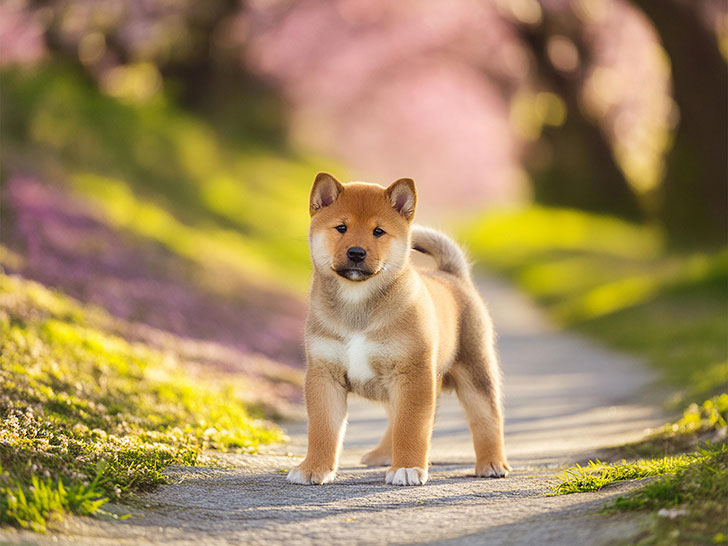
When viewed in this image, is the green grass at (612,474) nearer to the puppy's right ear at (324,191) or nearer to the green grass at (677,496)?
the green grass at (677,496)

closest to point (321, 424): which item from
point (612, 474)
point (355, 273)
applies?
point (355, 273)

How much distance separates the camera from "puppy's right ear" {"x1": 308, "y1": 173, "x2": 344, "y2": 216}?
21.3 ft

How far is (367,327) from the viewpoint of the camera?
252 inches

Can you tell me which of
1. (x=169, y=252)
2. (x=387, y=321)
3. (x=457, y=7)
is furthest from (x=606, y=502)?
(x=457, y=7)

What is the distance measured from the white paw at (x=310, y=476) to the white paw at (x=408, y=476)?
1.26 feet

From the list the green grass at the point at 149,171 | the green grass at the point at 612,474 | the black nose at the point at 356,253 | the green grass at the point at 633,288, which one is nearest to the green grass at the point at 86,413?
the black nose at the point at 356,253

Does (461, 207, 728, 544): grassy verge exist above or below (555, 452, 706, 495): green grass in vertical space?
above

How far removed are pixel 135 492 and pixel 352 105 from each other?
143 feet

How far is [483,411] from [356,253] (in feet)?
5.42

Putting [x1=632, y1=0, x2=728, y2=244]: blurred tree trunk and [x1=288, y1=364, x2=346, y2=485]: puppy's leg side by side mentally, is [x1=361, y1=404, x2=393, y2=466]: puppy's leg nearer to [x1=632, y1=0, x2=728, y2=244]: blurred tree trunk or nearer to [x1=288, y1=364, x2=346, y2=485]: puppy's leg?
[x1=288, y1=364, x2=346, y2=485]: puppy's leg

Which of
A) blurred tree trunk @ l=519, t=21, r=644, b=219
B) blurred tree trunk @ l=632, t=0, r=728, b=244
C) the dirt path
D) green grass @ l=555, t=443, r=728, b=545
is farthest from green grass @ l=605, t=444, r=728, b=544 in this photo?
blurred tree trunk @ l=519, t=21, r=644, b=219

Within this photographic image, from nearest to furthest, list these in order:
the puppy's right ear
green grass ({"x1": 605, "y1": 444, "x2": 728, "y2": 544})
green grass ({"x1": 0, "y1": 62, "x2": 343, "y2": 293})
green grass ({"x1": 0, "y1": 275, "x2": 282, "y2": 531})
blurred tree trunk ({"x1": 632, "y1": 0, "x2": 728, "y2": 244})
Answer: green grass ({"x1": 605, "y1": 444, "x2": 728, "y2": 544}), green grass ({"x1": 0, "y1": 275, "x2": 282, "y2": 531}), the puppy's right ear, green grass ({"x1": 0, "y1": 62, "x2": 343, "y2": 293}), blurred tree trunk ({"x1": 632, "y1": 0, "x2": 728, "y2": 244})

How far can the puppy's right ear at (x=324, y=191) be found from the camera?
21.3 ft

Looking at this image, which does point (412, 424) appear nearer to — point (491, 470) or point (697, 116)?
point (491, 470)
